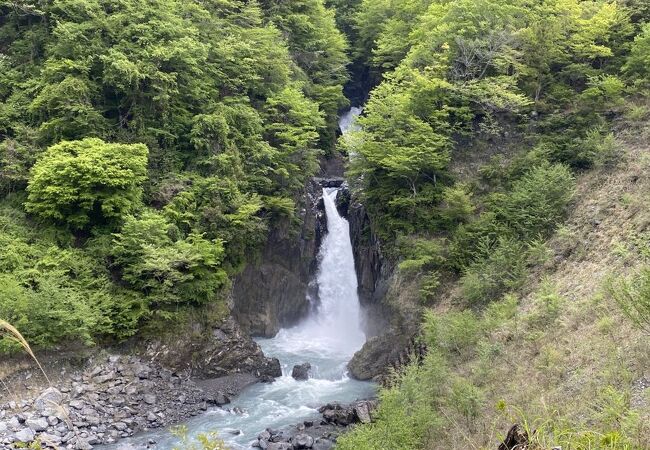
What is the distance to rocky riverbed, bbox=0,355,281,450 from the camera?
1377 centimetres

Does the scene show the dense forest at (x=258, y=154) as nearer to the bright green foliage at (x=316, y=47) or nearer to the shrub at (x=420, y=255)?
the shrub at (x=420, y=255)

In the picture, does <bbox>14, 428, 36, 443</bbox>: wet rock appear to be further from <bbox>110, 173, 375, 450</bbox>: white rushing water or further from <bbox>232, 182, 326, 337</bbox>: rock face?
<bbox>232, 182, 326, 337</bbox>: rock face

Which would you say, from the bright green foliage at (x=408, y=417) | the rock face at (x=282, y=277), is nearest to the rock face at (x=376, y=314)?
the rock face at (x=282, y=277)

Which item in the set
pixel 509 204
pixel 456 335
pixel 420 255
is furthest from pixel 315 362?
pixel 509 204

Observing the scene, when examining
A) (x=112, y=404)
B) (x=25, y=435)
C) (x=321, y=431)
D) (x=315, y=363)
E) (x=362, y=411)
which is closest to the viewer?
(x=25, y=435)

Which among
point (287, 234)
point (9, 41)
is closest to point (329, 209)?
point (287, 234)

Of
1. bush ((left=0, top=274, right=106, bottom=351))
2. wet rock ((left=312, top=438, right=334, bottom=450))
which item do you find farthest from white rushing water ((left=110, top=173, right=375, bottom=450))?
bush ((left=0, top=274, right=106, bottom=351))

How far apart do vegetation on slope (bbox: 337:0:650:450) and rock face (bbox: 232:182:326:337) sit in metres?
3.78

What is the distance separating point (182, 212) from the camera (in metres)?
19.5

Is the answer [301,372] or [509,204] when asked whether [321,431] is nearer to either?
[301,372]

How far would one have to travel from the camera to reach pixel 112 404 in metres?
15.5

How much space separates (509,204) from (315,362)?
10025 millimetres

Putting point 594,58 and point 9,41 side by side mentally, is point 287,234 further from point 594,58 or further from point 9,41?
point 594,58

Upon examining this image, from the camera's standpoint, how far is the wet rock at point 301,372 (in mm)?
19453
